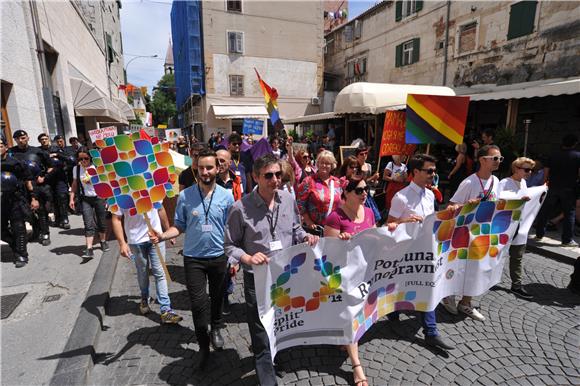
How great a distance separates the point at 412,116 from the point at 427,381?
3258 mm

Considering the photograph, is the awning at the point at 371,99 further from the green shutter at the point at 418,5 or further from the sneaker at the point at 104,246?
the green shutter at the point at 418,5

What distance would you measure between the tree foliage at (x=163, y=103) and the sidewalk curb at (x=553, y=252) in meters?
67.9

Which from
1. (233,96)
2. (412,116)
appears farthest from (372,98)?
(233,96)

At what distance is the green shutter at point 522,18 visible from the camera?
13.7 meters

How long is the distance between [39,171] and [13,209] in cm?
153

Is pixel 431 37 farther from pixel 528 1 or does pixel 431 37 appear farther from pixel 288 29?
pixel 288 29

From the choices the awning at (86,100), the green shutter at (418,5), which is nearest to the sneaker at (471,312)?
the awning at (86,100)

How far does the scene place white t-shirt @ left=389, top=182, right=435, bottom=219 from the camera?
3232mm

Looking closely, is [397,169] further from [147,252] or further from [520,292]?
[147,252]

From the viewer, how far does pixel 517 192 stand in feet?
13.3

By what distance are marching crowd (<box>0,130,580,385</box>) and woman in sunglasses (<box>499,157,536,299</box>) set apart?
1cm

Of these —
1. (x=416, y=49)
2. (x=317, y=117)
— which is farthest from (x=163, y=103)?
(x=416, y=49)

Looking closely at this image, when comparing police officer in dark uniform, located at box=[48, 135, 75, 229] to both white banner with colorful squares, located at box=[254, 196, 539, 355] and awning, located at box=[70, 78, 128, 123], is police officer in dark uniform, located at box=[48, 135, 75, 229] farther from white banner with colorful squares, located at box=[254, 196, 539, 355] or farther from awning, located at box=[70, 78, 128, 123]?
awning, located at box=[70, 78, 128, 123]

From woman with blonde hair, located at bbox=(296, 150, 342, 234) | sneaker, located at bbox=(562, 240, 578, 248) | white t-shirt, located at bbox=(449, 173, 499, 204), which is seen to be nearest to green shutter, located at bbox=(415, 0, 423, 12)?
sneaker, located at bbox=(562, 240, 578, 248)
